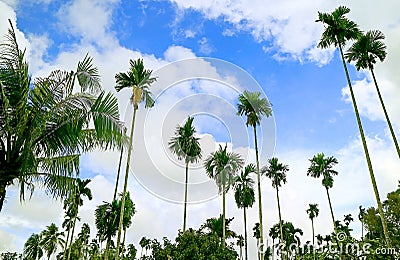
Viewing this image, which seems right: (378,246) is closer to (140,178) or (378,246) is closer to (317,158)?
(140,178)

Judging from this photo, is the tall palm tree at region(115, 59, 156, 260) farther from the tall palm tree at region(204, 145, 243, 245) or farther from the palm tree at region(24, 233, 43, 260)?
the palm tree at region(24, 233, 43, 260)

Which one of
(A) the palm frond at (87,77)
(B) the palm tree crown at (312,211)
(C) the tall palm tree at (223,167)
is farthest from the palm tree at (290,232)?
(A) the palm frond at (87,77)

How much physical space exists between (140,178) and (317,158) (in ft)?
122

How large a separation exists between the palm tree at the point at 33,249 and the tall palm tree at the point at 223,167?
142 feet

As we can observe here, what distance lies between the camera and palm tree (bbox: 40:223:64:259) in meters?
53.4

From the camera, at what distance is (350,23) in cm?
2258

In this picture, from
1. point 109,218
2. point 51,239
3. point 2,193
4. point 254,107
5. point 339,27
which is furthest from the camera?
point 51,239

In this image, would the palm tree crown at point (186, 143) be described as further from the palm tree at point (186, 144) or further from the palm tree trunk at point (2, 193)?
the palm tree trunk at point (2, 193)

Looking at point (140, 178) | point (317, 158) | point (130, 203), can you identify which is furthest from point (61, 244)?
point (140, 178)

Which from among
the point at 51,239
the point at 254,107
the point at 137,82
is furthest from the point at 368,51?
the point at 51,239

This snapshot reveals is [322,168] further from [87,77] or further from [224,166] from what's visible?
[87,77]

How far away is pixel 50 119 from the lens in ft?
27.8

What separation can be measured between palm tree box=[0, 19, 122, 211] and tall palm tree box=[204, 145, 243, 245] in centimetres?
2230

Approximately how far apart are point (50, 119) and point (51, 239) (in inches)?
2102
